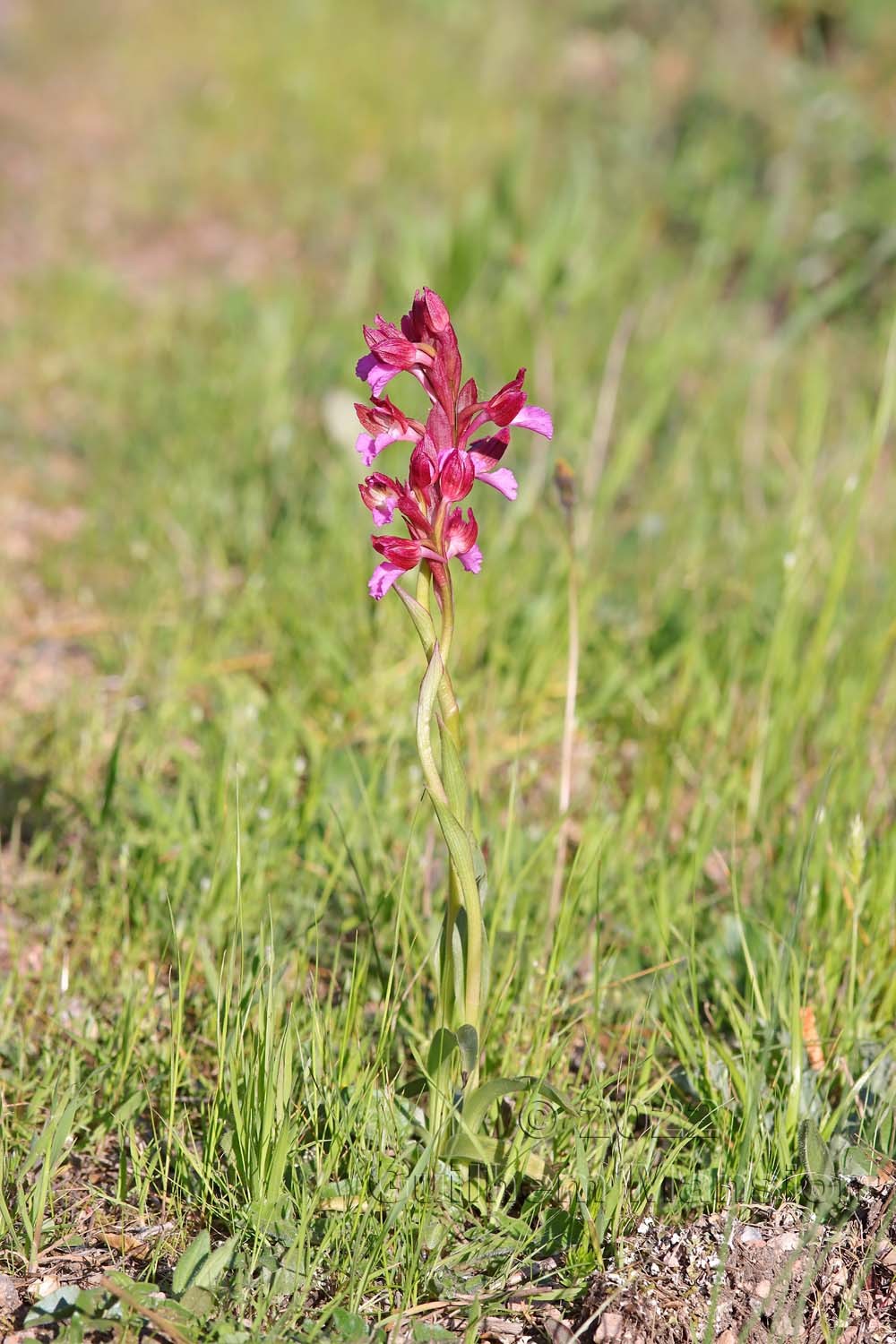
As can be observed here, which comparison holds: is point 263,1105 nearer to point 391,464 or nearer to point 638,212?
point 391,464

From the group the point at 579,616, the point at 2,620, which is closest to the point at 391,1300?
the point at 579,616

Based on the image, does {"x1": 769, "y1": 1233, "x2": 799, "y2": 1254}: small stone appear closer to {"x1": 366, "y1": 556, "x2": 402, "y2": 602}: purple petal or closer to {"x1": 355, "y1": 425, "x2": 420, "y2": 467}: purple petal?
{"x1": 366, "y1": 556, "x2": 402, "y2": 602}: purple petal

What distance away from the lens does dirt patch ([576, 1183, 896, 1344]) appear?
1.30 metres

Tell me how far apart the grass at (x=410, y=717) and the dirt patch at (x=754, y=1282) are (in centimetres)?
5

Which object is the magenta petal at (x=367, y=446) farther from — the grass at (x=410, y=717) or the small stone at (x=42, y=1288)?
the small stone at (x=42, y=1288)

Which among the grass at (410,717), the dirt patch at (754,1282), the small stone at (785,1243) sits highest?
the grass at (410,717)

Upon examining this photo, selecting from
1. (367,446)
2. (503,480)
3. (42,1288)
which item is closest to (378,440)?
(367,446)

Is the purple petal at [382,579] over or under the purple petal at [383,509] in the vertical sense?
under

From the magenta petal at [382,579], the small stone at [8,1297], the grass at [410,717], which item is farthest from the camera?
the grass at [410,717]

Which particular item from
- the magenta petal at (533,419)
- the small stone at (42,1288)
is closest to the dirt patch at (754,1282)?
the small stone at (42,1288)

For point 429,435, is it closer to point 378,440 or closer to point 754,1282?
point 378,440

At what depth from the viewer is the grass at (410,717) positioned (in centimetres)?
141

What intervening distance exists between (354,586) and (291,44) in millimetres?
5050

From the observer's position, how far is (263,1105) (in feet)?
4.40
